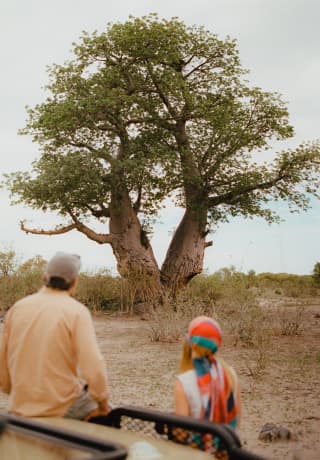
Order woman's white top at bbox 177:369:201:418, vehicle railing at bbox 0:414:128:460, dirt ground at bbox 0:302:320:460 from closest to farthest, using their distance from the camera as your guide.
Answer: vehicle railing at bbox 0:414:128:460 < woman's white top at bbox 177:369:201:418 < dirt ground at bbox 0:302:320:460

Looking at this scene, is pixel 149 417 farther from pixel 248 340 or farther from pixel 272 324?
pixel 272 324

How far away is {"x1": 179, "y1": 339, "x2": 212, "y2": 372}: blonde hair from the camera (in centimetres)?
288

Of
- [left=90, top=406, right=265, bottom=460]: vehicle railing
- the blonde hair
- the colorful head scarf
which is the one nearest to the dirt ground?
the colorful head scarf

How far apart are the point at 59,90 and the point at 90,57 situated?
1360 millimetres

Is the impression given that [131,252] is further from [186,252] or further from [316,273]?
[316,273]

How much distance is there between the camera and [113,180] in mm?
18109

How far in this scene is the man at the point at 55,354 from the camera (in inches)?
113

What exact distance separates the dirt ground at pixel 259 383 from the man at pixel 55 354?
63.1 inches

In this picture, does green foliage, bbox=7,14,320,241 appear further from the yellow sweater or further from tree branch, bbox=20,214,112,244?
the yellow sweater

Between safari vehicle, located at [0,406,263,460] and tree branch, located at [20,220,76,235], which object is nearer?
safari vehicle, located at [0,406,263,460]

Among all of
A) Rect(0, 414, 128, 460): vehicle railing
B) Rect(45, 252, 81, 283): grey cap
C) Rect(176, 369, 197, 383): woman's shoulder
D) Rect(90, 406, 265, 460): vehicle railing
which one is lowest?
Rect(90, 406, 265, 460): vehicle railing

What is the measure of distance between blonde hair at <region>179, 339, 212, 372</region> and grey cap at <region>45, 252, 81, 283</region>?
619 millimetres

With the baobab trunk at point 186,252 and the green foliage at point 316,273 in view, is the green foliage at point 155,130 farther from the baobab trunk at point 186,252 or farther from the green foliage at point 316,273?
the green foliage at point 316,273

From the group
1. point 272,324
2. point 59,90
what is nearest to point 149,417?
point 272,324
